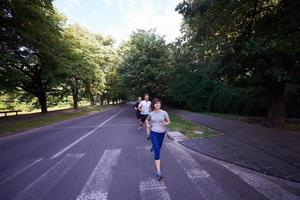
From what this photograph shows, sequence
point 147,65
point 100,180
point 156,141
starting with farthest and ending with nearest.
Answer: point 147,65 < point 156,141 < point 100,180

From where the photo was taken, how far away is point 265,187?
4.54 m

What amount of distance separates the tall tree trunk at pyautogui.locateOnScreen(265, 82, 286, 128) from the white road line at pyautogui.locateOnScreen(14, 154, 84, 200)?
382 inches

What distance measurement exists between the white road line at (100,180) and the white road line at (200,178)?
1814mm

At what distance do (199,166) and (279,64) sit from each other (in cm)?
689

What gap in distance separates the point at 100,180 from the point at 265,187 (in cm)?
341

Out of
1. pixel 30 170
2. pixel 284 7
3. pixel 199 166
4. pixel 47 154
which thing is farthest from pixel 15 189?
pixel 284 7

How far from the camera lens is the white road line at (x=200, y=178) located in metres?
4.23

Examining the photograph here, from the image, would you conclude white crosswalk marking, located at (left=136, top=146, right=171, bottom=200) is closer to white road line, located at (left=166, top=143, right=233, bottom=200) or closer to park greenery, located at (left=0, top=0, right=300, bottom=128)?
white road line, located at (left=166, top=143, right=233, bottom=200)

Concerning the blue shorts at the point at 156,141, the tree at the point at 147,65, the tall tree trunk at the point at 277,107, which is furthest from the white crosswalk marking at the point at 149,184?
the tree at the point at 147,65

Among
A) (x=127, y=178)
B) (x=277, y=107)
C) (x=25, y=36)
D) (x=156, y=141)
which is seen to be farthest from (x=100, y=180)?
(x=25, y=36)

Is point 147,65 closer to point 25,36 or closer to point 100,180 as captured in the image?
point 25,36

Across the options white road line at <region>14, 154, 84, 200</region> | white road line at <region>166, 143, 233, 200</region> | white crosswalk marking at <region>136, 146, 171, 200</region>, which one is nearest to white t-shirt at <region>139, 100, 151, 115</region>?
white road line at <region>166, 143, 233, 200</region>

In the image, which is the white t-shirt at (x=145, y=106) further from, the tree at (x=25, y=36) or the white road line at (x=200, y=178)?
the tree at (x=25, y=36)

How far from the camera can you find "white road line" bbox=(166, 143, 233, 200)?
423 cm
